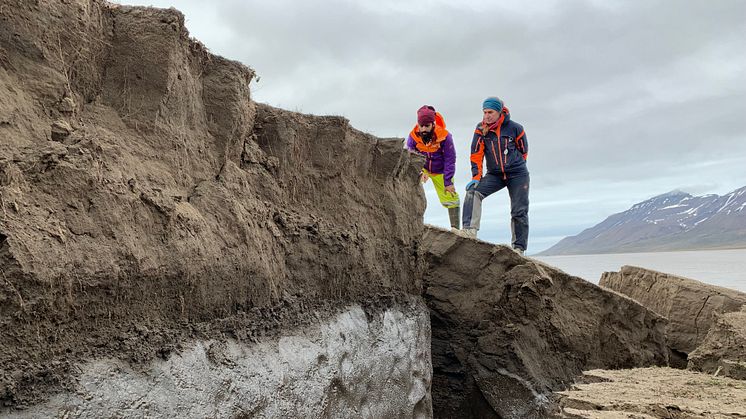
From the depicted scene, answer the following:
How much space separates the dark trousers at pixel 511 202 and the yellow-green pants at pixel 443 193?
45 centimetres

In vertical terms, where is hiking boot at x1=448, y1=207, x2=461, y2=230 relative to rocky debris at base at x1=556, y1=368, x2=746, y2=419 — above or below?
above

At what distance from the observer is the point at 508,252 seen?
22.2ft

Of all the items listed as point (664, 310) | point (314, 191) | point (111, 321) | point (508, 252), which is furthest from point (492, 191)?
point (111, 321)

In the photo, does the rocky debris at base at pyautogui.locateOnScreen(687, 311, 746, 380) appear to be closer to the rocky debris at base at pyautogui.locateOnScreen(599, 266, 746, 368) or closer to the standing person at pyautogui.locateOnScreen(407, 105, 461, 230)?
the rocky debris at base at pyautogui.locateOnScreen(599, 266, 746, 368)

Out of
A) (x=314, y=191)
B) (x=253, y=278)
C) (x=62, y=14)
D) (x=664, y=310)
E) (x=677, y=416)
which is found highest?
(x=62, y=14)

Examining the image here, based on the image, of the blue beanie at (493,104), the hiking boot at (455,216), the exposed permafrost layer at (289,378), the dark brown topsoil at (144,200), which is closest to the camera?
the dark brown topsoil at (144,200)

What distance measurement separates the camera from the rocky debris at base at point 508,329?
6.45 metres

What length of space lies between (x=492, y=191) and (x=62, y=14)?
5.89m

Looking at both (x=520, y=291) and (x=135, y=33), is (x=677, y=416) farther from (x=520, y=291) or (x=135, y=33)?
(x=135, y=33)

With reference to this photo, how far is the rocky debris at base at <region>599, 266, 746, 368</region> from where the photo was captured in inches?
318

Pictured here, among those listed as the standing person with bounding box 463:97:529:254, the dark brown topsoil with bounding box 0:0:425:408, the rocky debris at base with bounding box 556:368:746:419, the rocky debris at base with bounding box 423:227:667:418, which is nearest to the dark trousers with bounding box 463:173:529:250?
the standing person with bounding box 463:97:529:254

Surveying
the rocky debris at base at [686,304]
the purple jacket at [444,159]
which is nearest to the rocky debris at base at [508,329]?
the rocky debris at base at [686,304]

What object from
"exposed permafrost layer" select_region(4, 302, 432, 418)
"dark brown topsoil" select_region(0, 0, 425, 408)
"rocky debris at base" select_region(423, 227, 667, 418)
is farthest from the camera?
"rocky debris at base" select_region(423, 227, 667, 418)

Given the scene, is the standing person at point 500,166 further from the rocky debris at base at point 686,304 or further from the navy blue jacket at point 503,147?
the rocky debris at base at point 686,304
